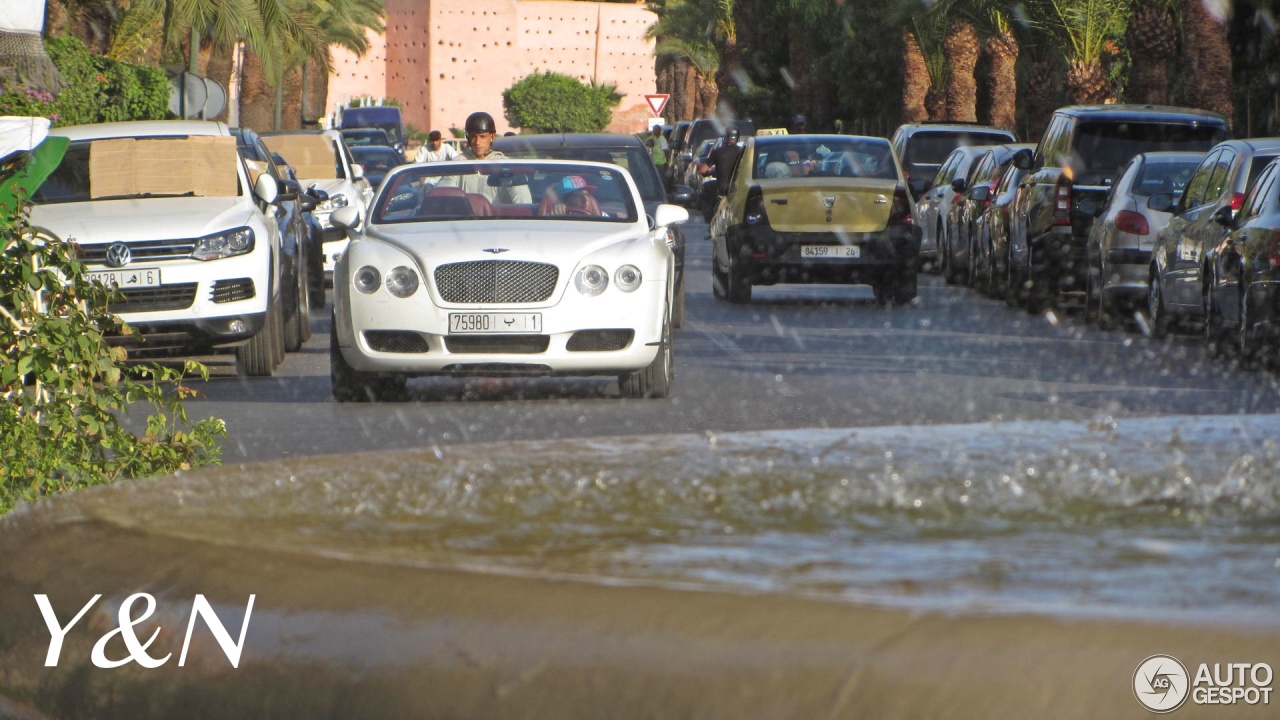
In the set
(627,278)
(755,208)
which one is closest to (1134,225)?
(755,208)

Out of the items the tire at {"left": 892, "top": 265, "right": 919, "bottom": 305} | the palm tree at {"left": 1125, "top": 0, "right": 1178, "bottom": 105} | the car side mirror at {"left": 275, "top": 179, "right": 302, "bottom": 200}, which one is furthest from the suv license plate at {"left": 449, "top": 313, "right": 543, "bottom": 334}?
the palm tree at {"left": 1125, "top": 0, "right": 1178, "bottom": 105}

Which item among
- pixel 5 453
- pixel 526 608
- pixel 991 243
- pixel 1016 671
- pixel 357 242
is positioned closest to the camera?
pixel 1016 671

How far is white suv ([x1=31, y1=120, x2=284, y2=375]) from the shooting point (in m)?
12.3

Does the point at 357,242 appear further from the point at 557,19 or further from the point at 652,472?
the point at 557,19

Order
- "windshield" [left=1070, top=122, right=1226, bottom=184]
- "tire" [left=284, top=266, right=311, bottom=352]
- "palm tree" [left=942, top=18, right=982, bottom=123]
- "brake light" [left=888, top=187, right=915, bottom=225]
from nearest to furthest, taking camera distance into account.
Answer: "tire" [left=284, top=266, right=311, bottom=352] < "brake light" [left=888, top=187, right=915, bottom=225] < "windshield" [left=1070, top=122, right=1226, bottom=184] < "palm tree" [left=942, top=18, right=982, bottom=123]

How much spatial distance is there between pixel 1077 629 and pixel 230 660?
2.05 feet

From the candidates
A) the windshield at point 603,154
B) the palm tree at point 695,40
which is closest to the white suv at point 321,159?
the windshield at point 603,154

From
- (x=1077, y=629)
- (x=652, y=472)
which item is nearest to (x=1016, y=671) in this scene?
(x=1077, y=629)

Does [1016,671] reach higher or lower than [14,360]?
higher

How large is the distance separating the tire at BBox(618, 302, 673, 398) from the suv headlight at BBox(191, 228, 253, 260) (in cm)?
270

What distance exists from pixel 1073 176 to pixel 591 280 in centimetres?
893

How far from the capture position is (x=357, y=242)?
11.3 metres

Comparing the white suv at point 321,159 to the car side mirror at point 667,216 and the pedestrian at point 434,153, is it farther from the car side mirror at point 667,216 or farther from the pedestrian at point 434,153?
the car side mirror at point 667,216

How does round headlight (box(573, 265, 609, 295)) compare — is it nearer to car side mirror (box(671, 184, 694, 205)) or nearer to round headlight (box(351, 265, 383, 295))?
round headlight (box(351, 265, 383, 295))
